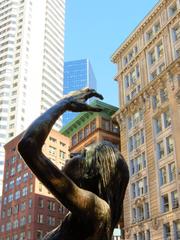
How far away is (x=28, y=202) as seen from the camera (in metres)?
80.8

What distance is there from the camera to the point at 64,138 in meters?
90.0

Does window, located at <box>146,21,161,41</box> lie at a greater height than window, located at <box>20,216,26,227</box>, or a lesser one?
greater

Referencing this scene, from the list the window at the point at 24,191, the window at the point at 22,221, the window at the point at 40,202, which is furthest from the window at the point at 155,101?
the window at the point at 22,221

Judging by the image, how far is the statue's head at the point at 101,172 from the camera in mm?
2805

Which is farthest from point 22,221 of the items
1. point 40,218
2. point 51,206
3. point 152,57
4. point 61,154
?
point 152,57

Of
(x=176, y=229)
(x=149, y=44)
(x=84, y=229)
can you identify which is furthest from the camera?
(x=149, y=44)

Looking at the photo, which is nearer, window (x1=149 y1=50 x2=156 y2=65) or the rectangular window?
the rectangular window

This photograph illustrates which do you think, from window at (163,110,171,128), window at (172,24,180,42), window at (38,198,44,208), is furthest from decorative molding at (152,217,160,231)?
window at (38,198,44,208)

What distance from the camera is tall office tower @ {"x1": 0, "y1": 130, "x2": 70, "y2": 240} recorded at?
78625 mm

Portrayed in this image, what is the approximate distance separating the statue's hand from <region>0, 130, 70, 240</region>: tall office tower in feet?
245

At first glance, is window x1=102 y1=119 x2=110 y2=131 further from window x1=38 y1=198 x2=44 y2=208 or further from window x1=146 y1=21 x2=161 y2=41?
window x1=38 y1=198 x2=44 y2=208

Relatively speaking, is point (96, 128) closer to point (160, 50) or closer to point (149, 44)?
point (149, 44)

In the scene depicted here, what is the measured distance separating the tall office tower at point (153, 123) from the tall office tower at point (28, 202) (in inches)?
1114

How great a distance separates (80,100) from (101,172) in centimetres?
53
